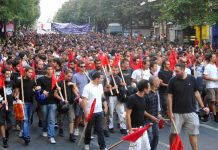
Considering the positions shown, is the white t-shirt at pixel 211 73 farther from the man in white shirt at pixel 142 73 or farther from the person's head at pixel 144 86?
the person's head at pixel 144 86

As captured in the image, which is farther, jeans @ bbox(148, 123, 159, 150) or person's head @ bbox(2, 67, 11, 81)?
person's head @ bbox(2, 67, 11, 81)

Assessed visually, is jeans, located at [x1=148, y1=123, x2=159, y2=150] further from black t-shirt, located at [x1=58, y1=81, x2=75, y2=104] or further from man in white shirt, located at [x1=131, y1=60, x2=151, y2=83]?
man in white shirt, located at [x1=131, y1=60, x2=151, y2=83]

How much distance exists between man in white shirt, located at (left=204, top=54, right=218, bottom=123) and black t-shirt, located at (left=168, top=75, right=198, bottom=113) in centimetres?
360

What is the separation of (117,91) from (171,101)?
8.16 ft

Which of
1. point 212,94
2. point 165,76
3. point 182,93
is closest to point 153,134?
point 182,93

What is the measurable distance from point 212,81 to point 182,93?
383cm

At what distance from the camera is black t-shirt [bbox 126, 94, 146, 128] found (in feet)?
23.1

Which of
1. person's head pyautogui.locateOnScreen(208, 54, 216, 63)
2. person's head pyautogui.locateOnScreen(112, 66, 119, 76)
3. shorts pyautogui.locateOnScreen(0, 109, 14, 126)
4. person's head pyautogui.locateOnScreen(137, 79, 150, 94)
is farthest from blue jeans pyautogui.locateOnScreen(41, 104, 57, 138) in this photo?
person's head pyautogui.locateOnScreen(208, 54, 216, 63)

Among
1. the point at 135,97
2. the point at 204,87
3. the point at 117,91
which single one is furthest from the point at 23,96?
the point at 204,87

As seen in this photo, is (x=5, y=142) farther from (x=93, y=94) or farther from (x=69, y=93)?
(x=93, y=94)

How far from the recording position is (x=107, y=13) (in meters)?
66.2

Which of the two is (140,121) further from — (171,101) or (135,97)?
(171,101)

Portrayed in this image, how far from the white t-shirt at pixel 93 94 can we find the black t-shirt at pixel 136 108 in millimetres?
1400

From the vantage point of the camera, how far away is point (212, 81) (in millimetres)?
11359
